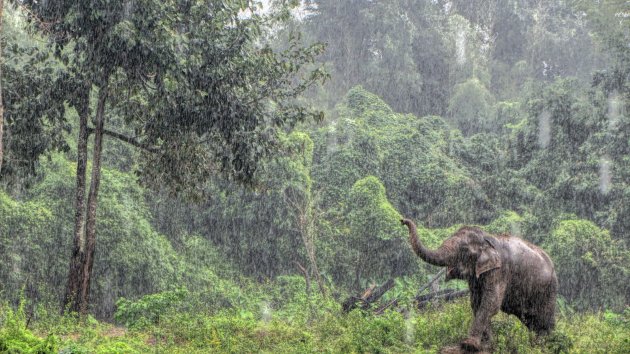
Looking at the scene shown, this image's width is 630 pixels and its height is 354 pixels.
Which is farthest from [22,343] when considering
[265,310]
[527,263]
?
[265,310]

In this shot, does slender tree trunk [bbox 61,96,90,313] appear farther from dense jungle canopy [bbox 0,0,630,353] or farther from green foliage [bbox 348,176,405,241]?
green foliage [bbox 348,176,405,241]

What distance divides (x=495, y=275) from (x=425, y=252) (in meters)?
0.88

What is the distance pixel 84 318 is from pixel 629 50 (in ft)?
59.5

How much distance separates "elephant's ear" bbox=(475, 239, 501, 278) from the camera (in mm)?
8344

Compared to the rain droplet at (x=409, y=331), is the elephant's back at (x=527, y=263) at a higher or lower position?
higher

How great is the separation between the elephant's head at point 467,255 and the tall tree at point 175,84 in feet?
15.5

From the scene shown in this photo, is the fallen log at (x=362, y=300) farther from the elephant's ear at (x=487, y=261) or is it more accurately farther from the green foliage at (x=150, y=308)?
the elephant's ear at (x=487, y=261)

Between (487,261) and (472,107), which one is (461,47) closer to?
(472,107)

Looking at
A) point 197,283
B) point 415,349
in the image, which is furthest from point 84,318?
point 197,283

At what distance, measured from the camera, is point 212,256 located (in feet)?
74.9

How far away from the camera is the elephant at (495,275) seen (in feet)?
27.1

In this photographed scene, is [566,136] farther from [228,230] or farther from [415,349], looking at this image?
[415,349]

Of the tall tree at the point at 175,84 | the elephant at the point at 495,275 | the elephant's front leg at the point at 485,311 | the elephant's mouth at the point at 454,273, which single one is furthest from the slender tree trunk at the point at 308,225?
the elephant's front leg at the point at 485,311

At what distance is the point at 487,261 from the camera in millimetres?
8383
